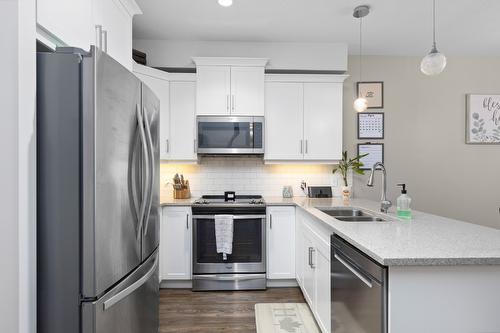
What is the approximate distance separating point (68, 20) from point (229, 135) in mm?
1902

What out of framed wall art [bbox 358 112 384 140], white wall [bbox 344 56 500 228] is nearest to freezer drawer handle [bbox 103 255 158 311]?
white wall [bbox 344 56 500 228]

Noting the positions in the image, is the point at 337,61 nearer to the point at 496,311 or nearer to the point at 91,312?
the point at 496,311

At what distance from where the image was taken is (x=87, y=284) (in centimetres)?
111

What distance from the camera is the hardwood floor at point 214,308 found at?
2.25 meters

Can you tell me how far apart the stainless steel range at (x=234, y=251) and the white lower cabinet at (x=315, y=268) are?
Result: 415mm

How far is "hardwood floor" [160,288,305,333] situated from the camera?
2248 mm

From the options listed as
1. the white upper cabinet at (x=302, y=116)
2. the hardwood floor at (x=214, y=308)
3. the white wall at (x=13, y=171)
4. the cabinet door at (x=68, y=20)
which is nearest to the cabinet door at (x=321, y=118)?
the white upper cabinet at (x=302, y=116)

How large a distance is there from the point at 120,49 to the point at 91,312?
173cm

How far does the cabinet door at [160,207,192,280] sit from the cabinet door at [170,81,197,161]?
671 mm

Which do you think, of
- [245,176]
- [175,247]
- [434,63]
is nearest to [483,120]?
[434,63]

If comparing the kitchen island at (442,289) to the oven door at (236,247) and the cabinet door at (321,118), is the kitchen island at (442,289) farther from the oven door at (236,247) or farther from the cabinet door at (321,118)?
the cabinet door at (321,118)

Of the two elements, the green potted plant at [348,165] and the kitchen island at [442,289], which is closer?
the kitchen island at [442,289]

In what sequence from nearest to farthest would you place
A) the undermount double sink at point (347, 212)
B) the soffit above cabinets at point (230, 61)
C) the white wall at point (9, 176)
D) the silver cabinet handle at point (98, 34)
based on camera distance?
the white wall at point (9, 176)
the silver cabinet handle at point (98, 34)
the undermount double sink at point (347, 212)
the soffit above cabinets at point (230, 61)

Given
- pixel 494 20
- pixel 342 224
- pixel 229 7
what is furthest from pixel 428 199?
pixel 229 7
